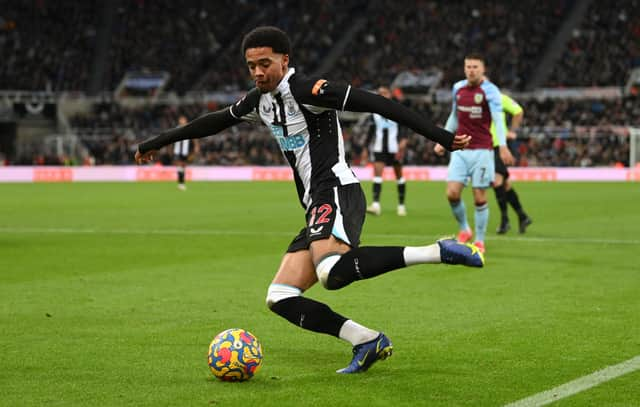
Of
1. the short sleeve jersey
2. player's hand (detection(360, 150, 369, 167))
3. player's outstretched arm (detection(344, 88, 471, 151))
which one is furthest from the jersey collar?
player's hand (detection(360, 150, 369, 167))

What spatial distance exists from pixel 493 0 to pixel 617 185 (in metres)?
20.6

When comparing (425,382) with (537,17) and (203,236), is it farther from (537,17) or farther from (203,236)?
(537,17)

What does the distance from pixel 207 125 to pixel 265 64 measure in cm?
84

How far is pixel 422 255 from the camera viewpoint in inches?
222

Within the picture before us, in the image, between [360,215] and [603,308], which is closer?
[360,215]

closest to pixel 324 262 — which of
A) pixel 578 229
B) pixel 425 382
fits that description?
pixel 425 382

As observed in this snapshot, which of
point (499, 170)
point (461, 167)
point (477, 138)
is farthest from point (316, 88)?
point (499, 170)

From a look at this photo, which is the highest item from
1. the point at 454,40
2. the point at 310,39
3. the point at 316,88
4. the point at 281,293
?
the point at 310,39

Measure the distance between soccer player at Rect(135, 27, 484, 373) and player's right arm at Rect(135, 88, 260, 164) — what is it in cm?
1

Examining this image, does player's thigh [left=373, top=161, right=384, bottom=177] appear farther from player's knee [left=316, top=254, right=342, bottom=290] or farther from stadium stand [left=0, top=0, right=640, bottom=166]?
stadium stand [left=0, top=0, right=640, bottom=166]

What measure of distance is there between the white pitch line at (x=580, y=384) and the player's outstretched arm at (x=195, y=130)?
250 cm

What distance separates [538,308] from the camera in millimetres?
8562

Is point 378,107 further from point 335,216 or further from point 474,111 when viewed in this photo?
point 474,111

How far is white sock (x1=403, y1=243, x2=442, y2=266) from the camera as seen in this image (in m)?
5.61
